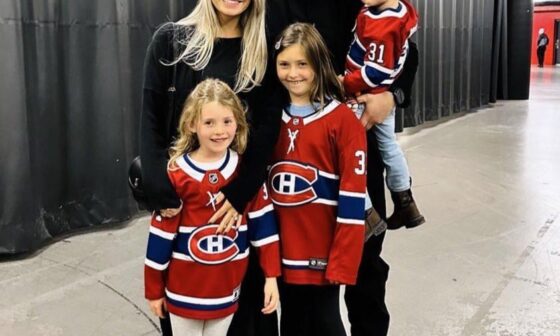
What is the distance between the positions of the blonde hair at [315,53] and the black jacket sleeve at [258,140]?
78 mm

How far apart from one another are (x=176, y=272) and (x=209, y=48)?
1.71 feet

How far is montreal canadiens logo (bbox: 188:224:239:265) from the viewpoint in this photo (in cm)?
144

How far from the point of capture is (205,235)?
56.6 inches

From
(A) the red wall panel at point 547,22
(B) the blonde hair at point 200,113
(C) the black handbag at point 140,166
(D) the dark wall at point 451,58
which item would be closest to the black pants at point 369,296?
(B) the blonde hair at point 200,113

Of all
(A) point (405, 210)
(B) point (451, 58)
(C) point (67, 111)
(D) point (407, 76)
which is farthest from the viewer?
(B) point (451, 58)

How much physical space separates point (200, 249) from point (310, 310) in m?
0.34

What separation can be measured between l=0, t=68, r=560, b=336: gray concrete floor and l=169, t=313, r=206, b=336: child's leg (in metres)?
0.95

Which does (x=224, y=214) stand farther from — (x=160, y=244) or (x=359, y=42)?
(x=359, y=42)

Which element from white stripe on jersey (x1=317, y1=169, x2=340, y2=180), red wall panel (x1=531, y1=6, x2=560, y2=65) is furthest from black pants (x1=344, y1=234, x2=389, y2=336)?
red wall panel (x1=531, y1=6, x2=560, y2=65)

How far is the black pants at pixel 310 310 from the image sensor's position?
1559mm

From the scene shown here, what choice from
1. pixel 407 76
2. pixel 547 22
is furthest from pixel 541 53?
pixel 407 76

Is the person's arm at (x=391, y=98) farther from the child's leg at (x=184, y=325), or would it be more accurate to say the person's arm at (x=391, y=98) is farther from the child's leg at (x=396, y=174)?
the child's leg at (x=184, y=325)

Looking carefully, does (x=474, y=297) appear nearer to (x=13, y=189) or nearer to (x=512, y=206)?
(x=512, y=206)

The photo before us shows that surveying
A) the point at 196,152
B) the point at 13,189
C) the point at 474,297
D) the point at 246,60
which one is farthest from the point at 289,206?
the point at 13,189
